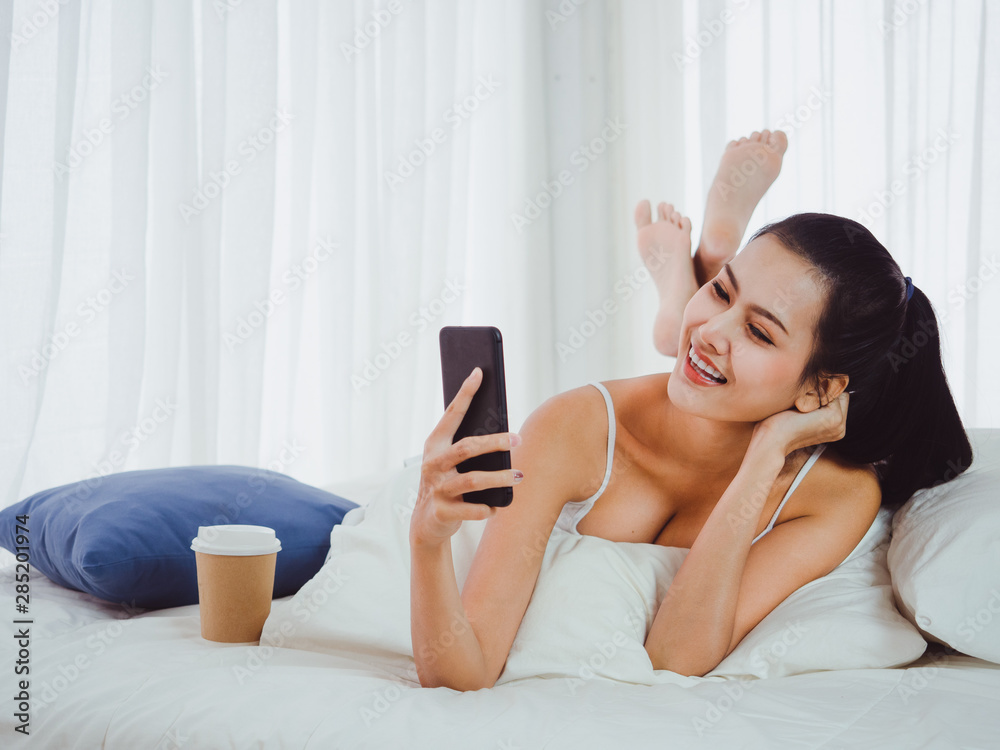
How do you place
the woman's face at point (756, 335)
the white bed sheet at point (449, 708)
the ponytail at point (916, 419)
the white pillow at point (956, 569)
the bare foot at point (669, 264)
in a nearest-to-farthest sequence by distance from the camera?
1. the white bed sheet at point (449, 708)
2. the white pillow at point (956, 569)
3. the woman's face at point (756, 335)
4. the ponytail at point (916, 419)
5. the bare foot at point (669, 264)

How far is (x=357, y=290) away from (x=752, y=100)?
1.56m

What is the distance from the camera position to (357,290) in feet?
9.12

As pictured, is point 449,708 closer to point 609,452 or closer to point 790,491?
point 609,452

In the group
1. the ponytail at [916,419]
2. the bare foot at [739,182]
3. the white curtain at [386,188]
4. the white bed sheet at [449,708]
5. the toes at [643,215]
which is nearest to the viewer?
the white bed sheet at [449,708]

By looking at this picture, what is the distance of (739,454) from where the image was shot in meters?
1.32

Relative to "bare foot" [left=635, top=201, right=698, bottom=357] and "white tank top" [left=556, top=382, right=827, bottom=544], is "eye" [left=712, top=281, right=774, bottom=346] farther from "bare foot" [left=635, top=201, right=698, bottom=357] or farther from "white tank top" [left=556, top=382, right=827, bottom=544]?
"bare foot" [left=635, top=201, right=698, bottom=357]

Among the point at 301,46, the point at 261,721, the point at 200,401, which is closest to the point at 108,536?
the point at 261,721

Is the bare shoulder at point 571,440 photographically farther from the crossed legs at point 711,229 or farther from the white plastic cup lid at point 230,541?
the crossed legs at point 711,229

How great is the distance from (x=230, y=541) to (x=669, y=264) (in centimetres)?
117

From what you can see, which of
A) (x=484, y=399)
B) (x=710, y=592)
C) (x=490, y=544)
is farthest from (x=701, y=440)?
(x=484, y=399)

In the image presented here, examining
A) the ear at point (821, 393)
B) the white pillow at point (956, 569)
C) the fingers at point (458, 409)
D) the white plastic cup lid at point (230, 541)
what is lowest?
the white pillow at point (956, 569)

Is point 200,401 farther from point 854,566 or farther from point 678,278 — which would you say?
point 854,566

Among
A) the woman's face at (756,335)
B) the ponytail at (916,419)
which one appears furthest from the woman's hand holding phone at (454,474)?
the ponytail at (916,419)

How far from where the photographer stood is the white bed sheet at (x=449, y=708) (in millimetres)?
809
